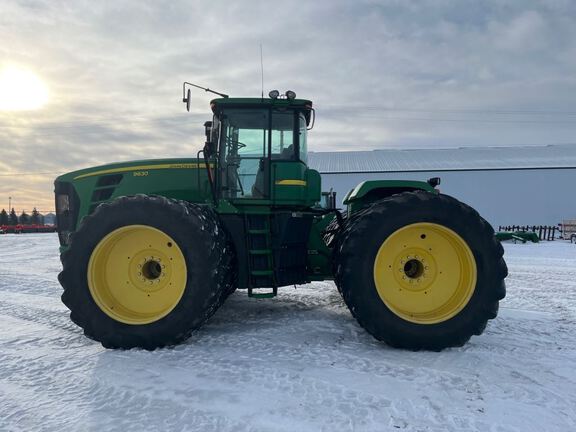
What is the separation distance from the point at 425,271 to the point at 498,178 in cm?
3024

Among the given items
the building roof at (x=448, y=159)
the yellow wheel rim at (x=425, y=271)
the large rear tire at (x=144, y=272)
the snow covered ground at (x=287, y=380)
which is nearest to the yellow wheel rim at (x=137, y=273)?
the large rear tire at (x=144, y=272)

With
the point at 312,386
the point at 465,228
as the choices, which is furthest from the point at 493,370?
the point at 312,386

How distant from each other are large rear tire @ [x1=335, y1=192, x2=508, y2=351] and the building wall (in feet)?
92.4

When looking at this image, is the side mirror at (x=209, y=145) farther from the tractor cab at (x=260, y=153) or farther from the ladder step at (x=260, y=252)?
the ladder step at (x=260, y=252)

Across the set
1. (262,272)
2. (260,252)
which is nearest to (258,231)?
(260,252)

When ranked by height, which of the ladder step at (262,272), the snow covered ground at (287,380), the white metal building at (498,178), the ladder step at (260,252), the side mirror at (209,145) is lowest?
the snow covered ground at (287,380)

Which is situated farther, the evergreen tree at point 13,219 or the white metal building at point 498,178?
the evergreen tree at point 13,219

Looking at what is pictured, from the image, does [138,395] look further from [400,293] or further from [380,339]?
[400,293]

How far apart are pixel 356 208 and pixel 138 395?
3068 millimetres

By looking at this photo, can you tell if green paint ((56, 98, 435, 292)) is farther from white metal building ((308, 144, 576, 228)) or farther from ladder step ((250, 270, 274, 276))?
white metal building ((308, 144, 576, 228))

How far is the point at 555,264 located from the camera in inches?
422

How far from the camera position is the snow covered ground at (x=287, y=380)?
2.42m

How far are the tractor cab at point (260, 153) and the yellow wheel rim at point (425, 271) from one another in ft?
3.82

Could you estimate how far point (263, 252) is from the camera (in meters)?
4.18
